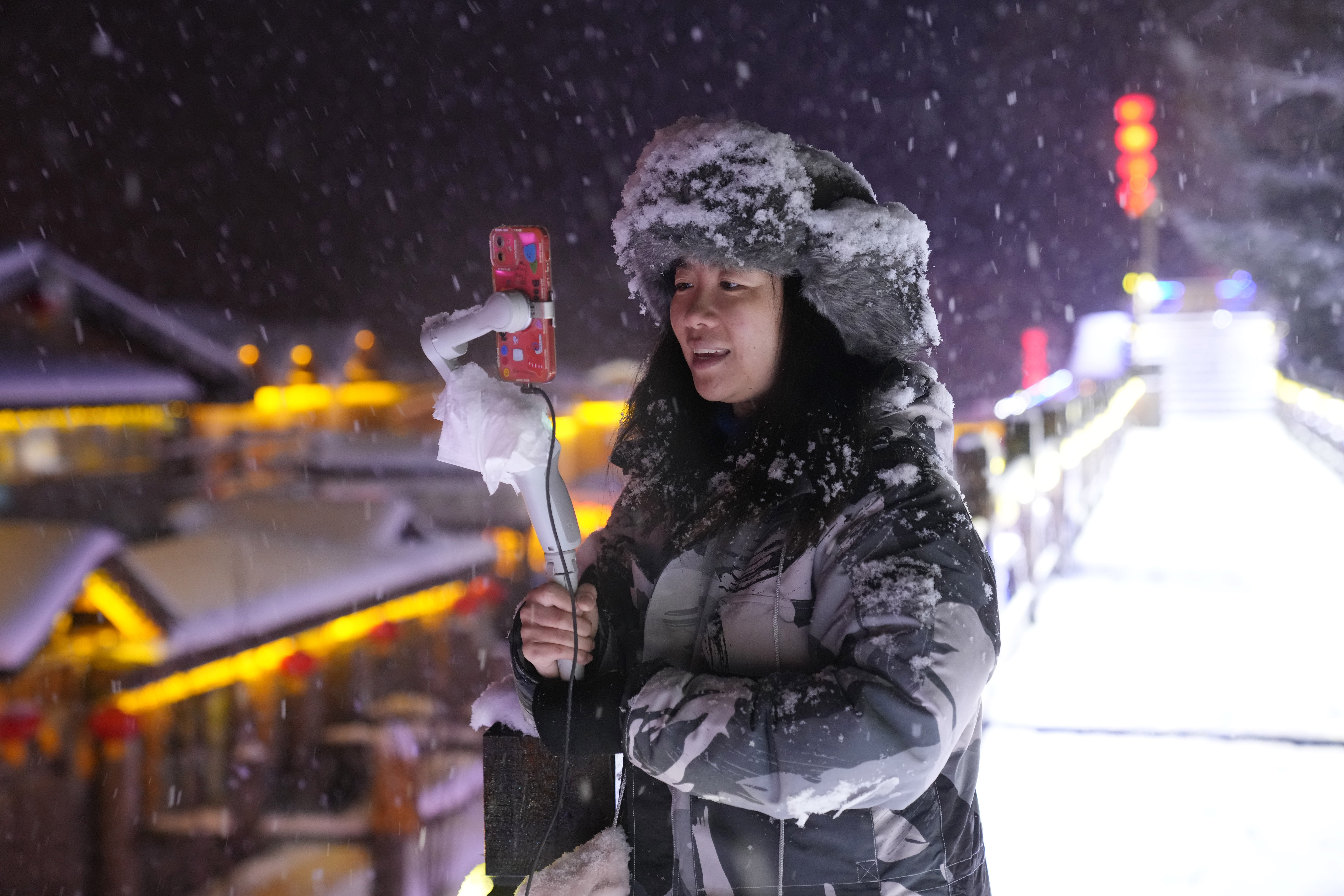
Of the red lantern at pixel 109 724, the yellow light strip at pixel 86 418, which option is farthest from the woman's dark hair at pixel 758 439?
the yellow light strip at pixel 86 418

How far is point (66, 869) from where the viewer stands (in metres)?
8.15

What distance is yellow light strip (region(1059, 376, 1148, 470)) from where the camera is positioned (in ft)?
22.8

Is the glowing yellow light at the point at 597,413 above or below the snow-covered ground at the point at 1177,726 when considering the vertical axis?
above

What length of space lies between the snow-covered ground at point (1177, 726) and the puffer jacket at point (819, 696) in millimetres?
1837

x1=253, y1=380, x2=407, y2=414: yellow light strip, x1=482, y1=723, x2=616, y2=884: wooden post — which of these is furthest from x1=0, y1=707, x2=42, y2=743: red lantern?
x1=253, y1=380, x2=407, y2=414: yellow light strip

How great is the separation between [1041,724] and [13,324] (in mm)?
15005

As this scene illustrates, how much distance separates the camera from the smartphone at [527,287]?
1.42 metres

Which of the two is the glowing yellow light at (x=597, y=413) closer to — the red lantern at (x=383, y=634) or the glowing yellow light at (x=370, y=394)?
the glowing yellow light at (x=370, y=394)

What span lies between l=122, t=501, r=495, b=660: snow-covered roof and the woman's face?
1041 cm

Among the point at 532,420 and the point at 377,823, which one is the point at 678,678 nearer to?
the point at 532,420

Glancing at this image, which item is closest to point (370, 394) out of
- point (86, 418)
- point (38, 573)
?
point (86, 418)

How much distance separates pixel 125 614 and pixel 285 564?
107 inches

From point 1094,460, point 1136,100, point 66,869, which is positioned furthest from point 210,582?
point 1136,100

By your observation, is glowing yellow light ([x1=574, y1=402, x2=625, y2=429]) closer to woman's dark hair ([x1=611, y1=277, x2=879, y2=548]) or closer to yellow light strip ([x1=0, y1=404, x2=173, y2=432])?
yellow light strip ([x1=0, y1=404, x2=173, y2=432])
